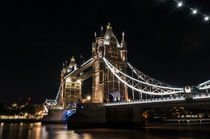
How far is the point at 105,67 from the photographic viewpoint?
4522 cm

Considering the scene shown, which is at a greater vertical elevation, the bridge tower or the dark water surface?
the bridge tower

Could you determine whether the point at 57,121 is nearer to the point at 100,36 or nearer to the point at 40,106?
the point at 100,36

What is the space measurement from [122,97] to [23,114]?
74.0 m

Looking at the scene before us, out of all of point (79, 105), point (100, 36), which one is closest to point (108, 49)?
point (100, 36)

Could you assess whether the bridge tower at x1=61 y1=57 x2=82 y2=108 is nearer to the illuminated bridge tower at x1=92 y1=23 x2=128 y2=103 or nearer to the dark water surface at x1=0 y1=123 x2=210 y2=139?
the illuminated bridge tower at x1=92 y1=23 x2=128 y2=103

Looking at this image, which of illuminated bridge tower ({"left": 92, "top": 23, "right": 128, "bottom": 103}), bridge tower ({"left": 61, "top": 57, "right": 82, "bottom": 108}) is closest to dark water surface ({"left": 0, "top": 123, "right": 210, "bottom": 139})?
illuminated bridge tower ({"left": 92, "top": 23, "right": 128, "bottom": 103})

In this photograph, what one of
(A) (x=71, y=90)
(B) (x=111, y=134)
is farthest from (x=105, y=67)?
(A) (x=71, y=90)

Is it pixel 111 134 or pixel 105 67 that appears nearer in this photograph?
pixel 111 134

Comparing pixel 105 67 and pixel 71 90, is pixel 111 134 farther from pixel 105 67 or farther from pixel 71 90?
pixel 71 90

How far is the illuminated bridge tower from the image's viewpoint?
4319 cm

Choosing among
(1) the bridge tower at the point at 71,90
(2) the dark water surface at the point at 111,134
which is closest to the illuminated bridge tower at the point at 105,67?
(2) the dark water surface at the point at 111,134

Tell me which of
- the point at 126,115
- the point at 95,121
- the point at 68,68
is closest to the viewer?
the point at 95,121

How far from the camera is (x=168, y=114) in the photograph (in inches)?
3455

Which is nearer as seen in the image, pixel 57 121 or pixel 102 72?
pixel 102 72
